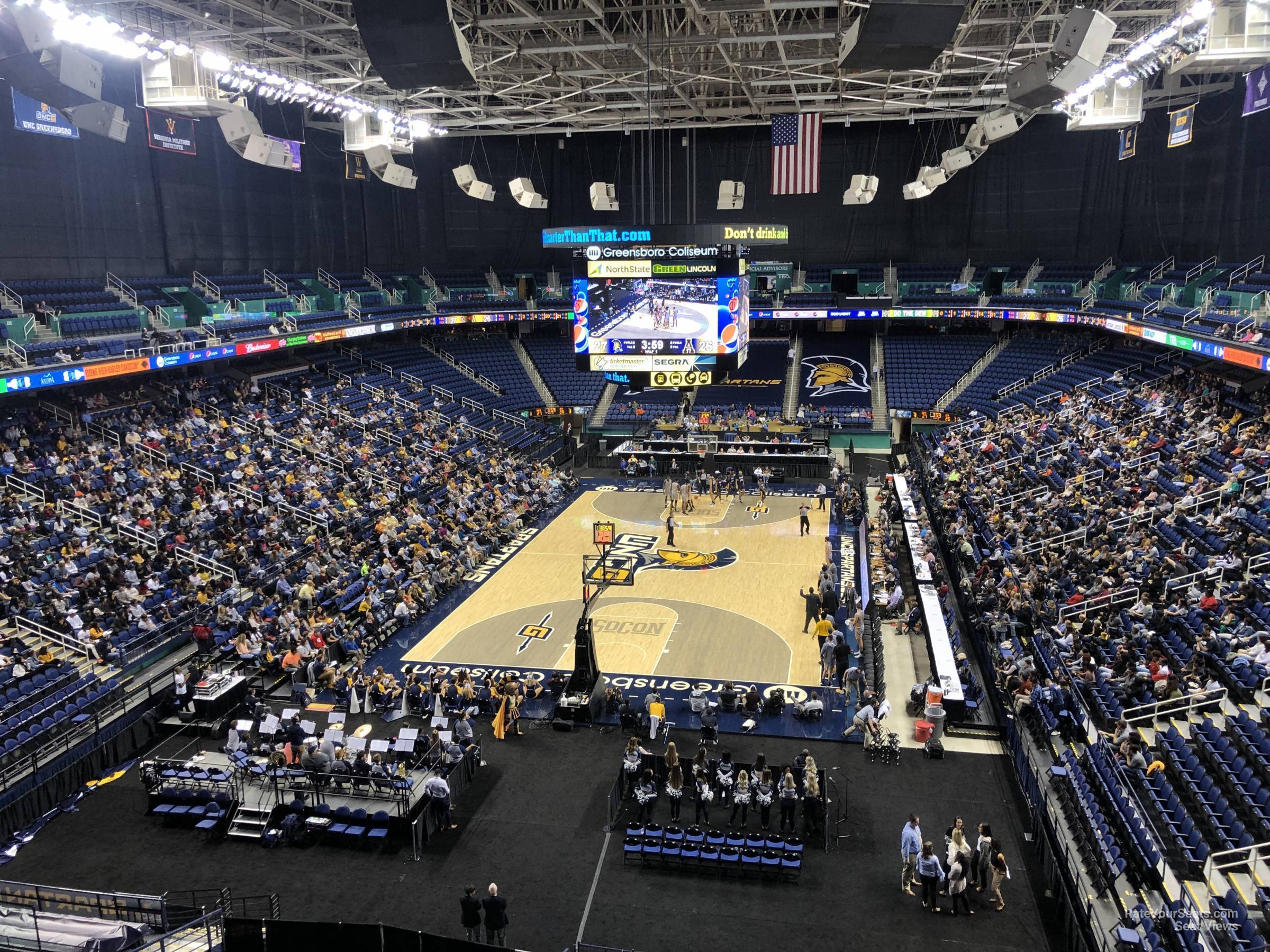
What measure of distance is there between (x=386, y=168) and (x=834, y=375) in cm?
2364

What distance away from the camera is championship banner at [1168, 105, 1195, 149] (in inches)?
1107

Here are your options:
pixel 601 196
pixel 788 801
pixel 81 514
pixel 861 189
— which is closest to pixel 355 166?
pixel 601 196

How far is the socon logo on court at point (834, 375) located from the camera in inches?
1751

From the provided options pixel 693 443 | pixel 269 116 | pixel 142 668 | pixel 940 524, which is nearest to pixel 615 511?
pixel 693 443

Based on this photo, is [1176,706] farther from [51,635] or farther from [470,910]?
[51,635]

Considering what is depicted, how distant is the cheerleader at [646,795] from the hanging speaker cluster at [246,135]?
59.6ft

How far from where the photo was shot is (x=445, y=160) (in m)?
47.9

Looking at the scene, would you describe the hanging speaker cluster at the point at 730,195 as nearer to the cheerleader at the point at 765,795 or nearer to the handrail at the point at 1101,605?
the handrail at the point at 1101,605

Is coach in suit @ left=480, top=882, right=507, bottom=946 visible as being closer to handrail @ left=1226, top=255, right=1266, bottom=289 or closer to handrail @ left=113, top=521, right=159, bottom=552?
handrail @ left=113, top=521, right=159, bottom=552

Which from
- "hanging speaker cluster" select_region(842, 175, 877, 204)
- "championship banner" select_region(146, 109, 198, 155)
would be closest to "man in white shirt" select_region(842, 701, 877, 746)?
"hanging speaker cluster" select_region(842, 175, 877, 204)

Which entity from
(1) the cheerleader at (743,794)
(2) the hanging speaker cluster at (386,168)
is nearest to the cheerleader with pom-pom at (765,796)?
(1) the cheerleader at (743,794)

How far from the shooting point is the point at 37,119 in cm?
2486

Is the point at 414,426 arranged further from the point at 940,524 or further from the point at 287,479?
the point at 940,524

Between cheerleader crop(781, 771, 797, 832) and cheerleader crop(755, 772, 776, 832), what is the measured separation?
0.19m
